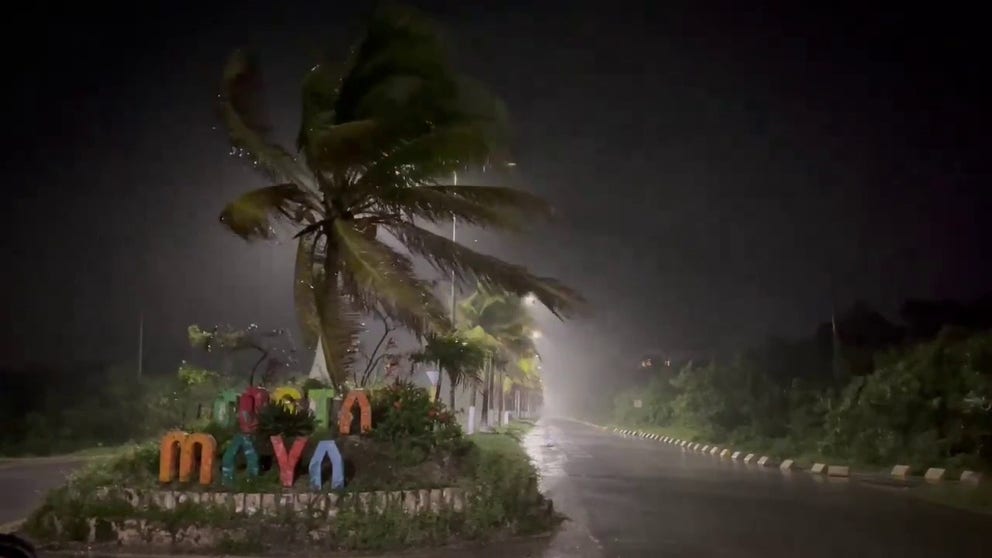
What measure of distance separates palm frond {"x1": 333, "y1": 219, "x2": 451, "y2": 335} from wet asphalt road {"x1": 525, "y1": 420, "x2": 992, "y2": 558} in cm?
368

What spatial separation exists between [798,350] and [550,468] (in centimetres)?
2204

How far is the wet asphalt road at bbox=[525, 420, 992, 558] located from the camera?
1122cm

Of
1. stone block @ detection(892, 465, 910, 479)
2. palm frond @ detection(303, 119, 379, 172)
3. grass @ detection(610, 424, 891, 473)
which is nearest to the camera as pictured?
palm frond @ detection(303, 119, 379, 172)

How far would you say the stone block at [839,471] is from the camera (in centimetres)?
2528

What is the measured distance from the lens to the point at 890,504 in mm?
17328

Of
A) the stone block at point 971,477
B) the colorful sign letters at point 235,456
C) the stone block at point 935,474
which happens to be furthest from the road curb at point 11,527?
the stone block at point 935,474

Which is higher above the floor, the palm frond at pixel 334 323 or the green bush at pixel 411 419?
the palm frond at pixel 334 323

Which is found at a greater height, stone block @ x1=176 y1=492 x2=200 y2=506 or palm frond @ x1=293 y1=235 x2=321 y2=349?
palm frond @ x1=293 y1=235 x2=321 y2=349

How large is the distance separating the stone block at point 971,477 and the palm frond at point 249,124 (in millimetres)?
16217

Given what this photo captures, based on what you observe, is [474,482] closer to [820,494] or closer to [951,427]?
[820,494]

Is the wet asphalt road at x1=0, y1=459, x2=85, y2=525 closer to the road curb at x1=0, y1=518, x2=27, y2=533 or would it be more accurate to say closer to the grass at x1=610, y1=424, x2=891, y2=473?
the road curb at x1=0, y1=518, x2=27, y2=533

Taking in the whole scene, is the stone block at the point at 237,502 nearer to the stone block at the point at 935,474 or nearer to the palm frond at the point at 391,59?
the palm frond at the point at 391,59

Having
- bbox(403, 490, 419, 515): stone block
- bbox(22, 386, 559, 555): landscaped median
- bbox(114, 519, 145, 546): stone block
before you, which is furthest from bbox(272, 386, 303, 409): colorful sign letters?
bbox(114, 519, 145, 546): stone block

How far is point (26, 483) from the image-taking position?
19516 mm
